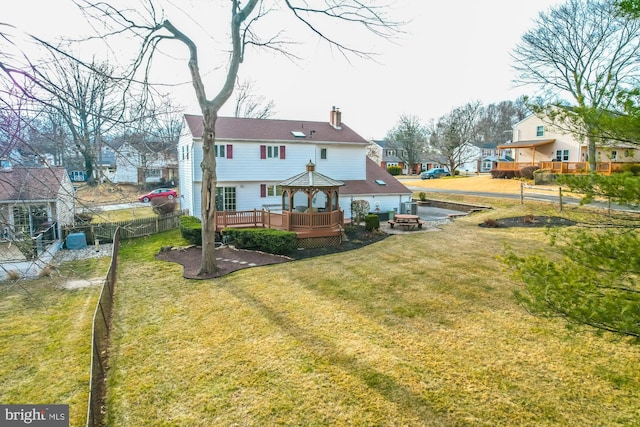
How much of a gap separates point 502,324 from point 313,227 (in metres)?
9.94

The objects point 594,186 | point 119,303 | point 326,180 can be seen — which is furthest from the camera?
point 326,180

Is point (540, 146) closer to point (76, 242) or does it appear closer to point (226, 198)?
point (226, 198)

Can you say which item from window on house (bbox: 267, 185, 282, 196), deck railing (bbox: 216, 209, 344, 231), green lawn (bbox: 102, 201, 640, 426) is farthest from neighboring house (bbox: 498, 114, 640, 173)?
green lawn (bbox: 102, 201, 640, 426)

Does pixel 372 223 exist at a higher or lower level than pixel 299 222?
lower

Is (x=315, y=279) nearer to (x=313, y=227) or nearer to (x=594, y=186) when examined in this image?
(x=313, y=227)

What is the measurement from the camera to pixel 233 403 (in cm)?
539

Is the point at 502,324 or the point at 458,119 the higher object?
the point at 458,119

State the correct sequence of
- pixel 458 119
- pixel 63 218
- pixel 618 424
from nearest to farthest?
pixel 618 424, pixel 63 218, pixel 458 119

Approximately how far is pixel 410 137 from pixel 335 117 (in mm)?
32681

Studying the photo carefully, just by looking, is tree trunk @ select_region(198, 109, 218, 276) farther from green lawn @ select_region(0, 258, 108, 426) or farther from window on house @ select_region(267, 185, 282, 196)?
window on house @ select_region(267, 185, 282, 196)

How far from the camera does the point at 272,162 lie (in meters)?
22.0

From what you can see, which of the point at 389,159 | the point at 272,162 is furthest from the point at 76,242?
the point at 389,159

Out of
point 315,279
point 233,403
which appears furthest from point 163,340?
point 315,279

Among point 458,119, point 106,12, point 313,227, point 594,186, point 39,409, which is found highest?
point 458,119
